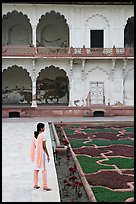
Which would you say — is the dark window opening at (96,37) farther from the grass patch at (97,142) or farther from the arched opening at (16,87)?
the grass patch at (97,142)

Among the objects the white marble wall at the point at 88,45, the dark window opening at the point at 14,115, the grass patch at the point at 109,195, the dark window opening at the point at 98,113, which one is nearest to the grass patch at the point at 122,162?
the grass patch at the point at 109,195

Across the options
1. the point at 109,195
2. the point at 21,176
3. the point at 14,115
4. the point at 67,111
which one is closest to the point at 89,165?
the point at 21,176

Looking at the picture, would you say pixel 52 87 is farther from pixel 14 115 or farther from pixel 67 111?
pixel 14 115

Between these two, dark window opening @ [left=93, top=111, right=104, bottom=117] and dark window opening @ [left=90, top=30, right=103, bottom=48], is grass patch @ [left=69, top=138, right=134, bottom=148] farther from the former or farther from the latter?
dark window opening @ [left=90, top=30, right=103, bottom=48]

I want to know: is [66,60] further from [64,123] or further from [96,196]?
[96,196]

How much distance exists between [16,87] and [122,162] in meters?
17.6

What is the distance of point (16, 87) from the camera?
84.2ft

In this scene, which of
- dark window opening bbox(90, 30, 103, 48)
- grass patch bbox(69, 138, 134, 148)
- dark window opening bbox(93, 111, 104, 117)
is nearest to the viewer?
grass patch bbox(69, 138, 134, 148)

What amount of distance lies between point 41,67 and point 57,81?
10.4 feet

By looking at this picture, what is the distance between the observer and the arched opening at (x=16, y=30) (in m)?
A: 25.0

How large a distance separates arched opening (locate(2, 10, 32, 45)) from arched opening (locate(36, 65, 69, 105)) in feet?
9.09

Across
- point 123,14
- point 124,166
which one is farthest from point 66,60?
point 124,166

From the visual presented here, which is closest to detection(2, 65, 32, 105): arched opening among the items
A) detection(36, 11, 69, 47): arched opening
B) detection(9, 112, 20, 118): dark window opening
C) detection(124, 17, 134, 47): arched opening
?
detection(9, 112, 20, 118): dark window opening

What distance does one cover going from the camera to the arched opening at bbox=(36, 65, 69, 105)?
84.2ft
